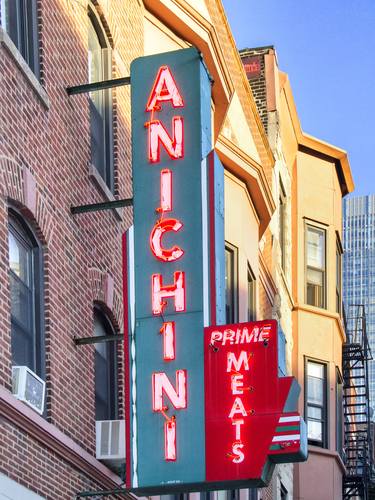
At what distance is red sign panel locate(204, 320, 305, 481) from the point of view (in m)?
12.6

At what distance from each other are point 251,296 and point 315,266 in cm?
742

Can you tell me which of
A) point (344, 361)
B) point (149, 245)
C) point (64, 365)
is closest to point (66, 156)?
point (149, 245)

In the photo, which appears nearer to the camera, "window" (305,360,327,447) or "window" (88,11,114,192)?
"window" (88,11,114,192)

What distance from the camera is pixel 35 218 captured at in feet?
41.7

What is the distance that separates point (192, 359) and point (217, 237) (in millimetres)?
1571

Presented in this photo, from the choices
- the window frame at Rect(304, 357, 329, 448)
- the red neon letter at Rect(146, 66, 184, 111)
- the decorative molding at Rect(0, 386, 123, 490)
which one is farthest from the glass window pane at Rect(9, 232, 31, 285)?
the window frame at Rect(304, 357, 329, 448)

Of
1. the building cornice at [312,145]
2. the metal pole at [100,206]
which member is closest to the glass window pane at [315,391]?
the building cornice at [312,145]

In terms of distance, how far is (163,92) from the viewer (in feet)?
46.1

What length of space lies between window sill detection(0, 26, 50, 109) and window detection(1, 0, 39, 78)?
0.34 meters

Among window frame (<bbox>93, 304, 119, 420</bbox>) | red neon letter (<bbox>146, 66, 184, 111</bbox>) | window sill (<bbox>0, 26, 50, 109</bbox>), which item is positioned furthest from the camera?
window frame (<bbox>93, 304, 119, 420</bbox>)

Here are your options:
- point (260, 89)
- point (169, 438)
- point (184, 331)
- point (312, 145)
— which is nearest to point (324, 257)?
point (312, 145)

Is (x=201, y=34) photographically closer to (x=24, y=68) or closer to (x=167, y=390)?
(x=24, y=68)

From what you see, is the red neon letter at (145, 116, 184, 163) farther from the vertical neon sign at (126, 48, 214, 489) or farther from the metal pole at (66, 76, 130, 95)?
the metal pole at (66, 76, 130, 95)

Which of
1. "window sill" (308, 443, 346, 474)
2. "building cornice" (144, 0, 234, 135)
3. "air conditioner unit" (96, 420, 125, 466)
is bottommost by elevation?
"air conditioner unit" (96, 420, 125, 466)
